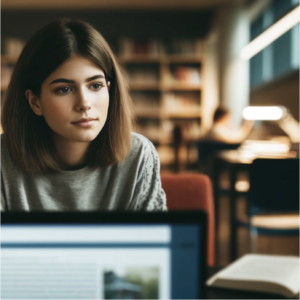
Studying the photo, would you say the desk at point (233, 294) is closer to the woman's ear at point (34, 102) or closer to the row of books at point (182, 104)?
the woman's ear at point (34, 102)

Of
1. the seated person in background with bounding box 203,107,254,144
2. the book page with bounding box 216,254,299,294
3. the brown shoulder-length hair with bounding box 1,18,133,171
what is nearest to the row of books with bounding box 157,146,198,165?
the seated person in background with bounding box 203,107,254,144

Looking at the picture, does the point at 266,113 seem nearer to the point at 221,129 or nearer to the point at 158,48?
the point at 221,129

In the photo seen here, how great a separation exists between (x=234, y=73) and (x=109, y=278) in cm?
539

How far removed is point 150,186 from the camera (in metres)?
0.69

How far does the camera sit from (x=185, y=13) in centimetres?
617

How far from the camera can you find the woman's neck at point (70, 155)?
2.15 ft

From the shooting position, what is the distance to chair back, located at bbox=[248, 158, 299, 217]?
6.43 feet

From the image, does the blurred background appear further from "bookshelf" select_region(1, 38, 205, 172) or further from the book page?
the book page

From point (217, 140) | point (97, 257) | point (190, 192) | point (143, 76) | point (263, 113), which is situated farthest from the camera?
point (143, 76)

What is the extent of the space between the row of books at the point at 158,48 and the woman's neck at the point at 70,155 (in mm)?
5345

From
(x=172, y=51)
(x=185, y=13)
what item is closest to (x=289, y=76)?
(x=172, y=51)

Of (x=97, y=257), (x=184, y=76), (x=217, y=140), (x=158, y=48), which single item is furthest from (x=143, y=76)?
(x=97, y=257)

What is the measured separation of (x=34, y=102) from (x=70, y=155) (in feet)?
0.35

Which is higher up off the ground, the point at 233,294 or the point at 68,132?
the point at 68,132
